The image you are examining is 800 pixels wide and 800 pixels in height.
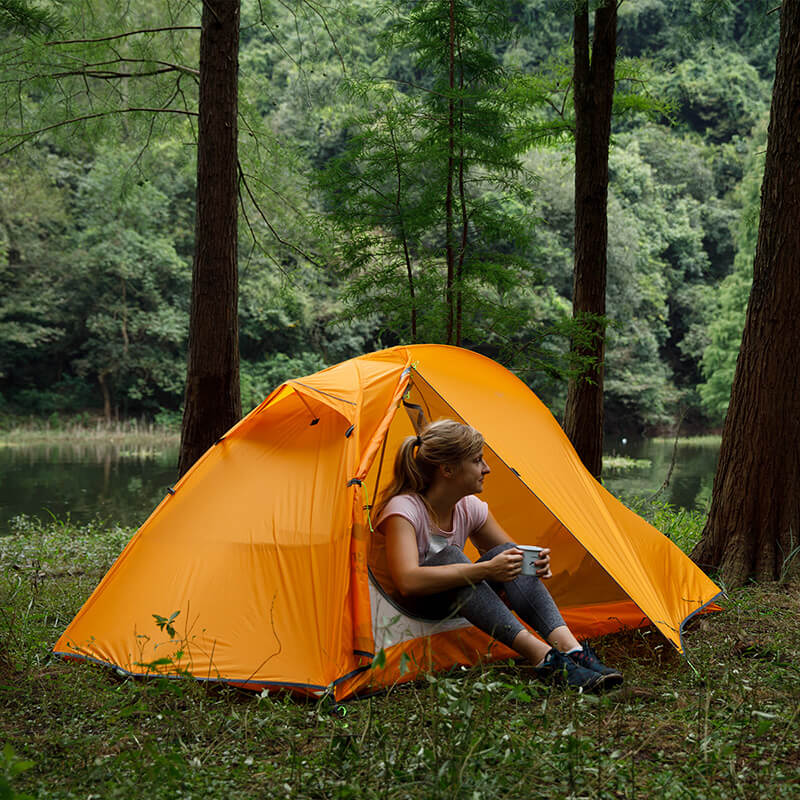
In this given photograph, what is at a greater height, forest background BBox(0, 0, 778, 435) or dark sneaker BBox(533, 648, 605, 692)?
forest background BBox(0, 0, 778, 435)

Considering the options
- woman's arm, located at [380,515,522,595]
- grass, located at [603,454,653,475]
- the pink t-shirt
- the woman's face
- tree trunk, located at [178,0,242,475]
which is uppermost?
tree trunk, located at [178,0,242,475]

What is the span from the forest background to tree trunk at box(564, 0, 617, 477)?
14.5 inches

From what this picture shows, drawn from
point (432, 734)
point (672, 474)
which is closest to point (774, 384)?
point (432, 734)

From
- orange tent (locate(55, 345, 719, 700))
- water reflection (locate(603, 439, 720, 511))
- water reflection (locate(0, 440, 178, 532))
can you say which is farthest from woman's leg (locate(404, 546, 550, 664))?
water reflection (locate(603, 439, 720, 511))

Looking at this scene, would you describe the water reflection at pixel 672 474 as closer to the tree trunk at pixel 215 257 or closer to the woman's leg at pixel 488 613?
the tree trunk at pixel 215 257

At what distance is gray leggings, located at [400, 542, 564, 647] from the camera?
2.75 m

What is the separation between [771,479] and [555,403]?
18.3 meters

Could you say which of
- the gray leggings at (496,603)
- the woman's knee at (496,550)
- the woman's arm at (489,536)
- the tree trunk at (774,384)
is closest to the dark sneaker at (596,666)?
the gray leggings at (496,603)

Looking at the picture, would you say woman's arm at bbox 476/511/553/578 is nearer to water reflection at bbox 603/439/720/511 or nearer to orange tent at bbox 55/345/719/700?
orange tent at bbox 55/345/719/700

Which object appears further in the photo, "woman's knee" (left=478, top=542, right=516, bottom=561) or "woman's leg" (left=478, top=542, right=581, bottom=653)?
"woman's knee" (left=478, top=542, right=516, bottom=561)

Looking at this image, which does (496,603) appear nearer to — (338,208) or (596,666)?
(596,666)

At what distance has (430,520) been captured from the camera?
2.95 meters

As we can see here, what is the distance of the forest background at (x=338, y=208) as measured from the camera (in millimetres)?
5445

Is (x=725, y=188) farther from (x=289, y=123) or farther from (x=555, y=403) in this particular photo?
(x=289, y=123)
